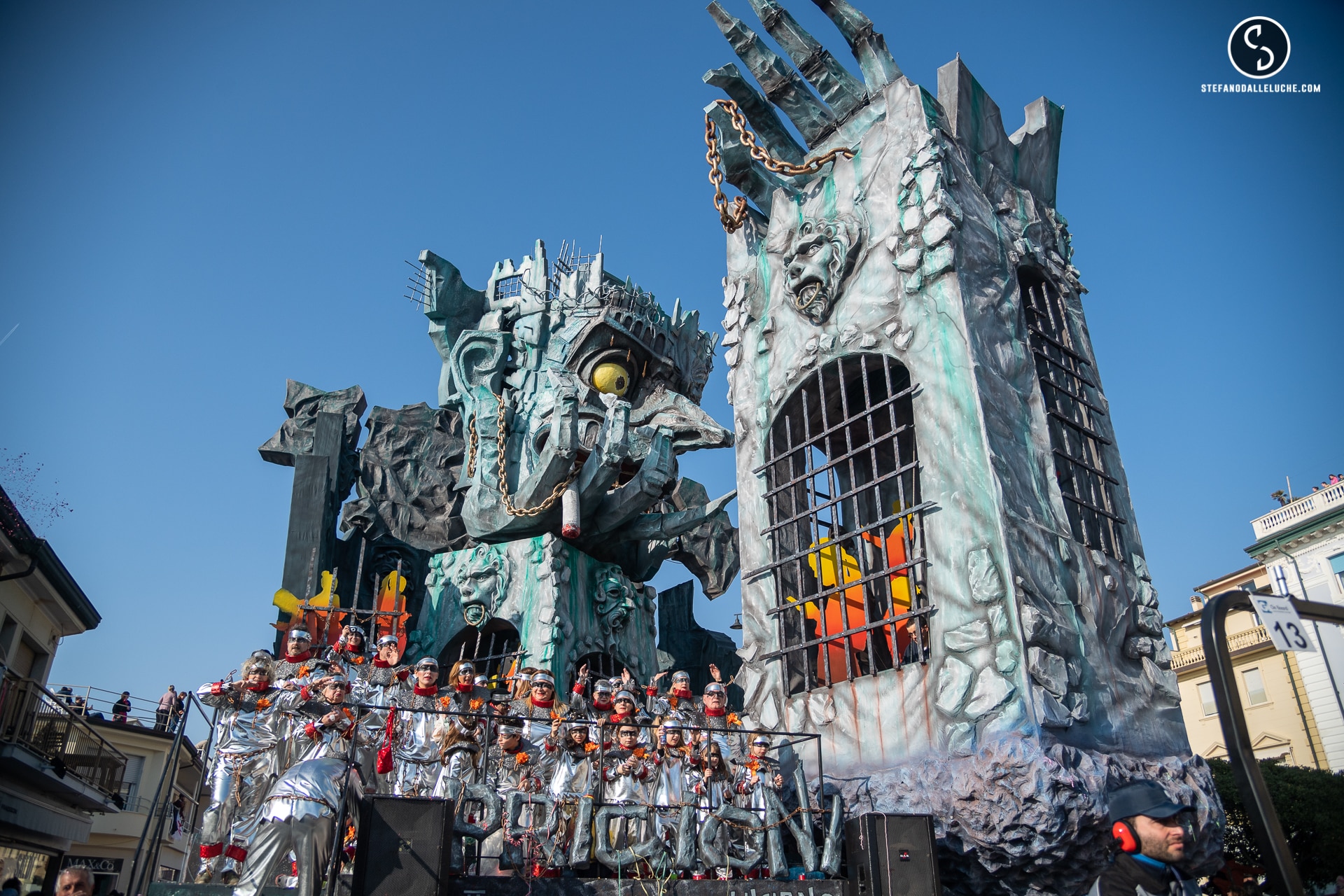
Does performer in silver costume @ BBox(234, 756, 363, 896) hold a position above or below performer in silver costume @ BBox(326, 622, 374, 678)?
below

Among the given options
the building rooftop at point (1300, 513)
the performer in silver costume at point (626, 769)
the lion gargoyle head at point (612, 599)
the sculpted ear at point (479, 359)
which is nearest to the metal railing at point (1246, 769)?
the performer in silver costume at point (626, 769)

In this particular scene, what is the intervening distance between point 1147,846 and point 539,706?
21.9ft

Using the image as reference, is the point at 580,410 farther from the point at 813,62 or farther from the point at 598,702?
the point at 598,702

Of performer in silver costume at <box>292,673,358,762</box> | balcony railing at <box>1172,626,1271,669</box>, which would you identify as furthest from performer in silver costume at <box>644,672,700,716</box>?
balcony railing at <box>1172,626,1271,669</box>

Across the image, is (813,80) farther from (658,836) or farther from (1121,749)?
(658,836)

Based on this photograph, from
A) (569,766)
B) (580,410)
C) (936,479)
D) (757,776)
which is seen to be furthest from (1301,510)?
(569,766)

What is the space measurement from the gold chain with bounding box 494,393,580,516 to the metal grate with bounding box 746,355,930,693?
7.25 metres

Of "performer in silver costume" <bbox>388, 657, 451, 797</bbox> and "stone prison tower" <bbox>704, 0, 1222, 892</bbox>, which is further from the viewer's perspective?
"stone prison tower" <bbox>704, 0, 1222, 892</bbox>

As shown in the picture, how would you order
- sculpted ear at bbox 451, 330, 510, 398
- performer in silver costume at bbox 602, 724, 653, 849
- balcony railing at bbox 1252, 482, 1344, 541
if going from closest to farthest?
performer in silver costume at bbox 602, 724, 653, 849 < sculpted ear at bbox 451, 330, 510, 398 < balcony railing at bbox 1252, 482, 1344, 541

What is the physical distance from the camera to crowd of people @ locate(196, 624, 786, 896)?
7805mm

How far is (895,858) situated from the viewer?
7.49m

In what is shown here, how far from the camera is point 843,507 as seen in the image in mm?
13109

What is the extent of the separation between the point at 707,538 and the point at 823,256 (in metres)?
12.8

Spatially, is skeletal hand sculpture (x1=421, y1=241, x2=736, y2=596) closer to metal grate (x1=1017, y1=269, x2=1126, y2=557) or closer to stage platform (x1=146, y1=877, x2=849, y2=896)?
metal grate (x1=1017, y1=269, x2=1126, y2=557)
